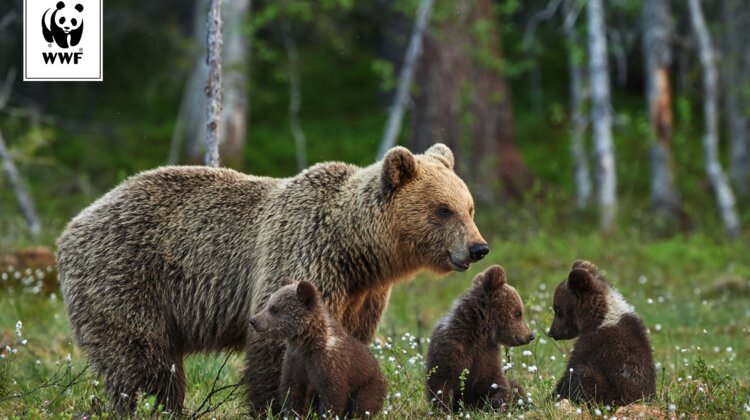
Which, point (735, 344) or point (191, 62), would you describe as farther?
point (191, 62)

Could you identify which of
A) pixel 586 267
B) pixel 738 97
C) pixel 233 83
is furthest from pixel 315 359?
pixel 738 97

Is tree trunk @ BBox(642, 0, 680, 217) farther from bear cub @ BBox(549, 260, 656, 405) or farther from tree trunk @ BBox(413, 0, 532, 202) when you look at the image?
bear cub @ BBox(549, 260, 656, 405)

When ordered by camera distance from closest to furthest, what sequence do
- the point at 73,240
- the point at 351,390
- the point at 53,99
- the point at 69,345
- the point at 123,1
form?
the point at 351,390, the point at 73,240, the point at 69,345, the point at 123,1, the point at 53,99

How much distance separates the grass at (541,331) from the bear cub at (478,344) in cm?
18

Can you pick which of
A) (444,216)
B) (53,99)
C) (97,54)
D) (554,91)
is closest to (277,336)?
(444,216)

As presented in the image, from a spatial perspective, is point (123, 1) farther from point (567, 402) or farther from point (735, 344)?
point (567, 402)

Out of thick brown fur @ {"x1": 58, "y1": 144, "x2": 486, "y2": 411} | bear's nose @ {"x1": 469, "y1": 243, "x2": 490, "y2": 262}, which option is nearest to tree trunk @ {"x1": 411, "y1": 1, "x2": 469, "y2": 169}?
thick brown fur @ {"x1": 58, "y1": 144, "x2": 486, "y2": 411}

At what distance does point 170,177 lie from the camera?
7797 millimetres

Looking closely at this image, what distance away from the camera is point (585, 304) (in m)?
6.84

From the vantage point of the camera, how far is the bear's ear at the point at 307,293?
6297 mm

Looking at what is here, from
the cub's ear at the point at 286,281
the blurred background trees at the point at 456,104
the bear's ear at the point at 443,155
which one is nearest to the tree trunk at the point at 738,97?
the blurred background trees at the point at 456,104

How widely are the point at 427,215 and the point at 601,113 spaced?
10689 mm

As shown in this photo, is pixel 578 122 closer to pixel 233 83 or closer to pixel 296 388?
pixel 233 83

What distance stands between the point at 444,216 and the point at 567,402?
1417 mm
